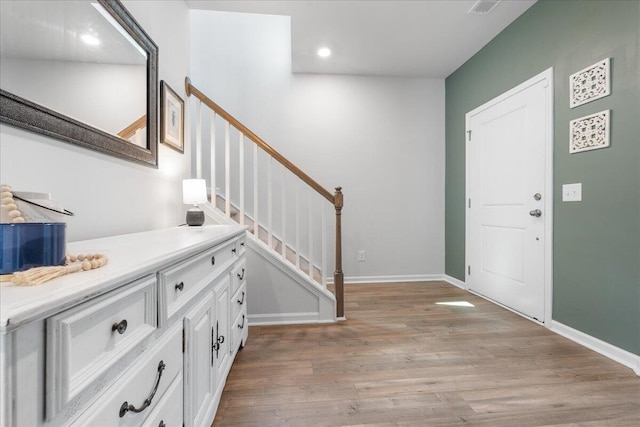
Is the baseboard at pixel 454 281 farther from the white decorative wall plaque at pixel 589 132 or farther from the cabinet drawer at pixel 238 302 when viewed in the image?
the cabinet drawer at pixel 238 302

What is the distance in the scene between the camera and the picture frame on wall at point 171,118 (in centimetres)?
196

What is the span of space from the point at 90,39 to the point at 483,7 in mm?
2843

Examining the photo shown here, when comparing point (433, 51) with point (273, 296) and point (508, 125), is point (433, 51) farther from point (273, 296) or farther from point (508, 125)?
point (273, 296)

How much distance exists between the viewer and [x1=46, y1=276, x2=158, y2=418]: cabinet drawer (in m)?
0.44

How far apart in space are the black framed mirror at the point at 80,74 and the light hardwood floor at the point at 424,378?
1387 mm

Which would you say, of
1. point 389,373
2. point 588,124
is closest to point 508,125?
point 588,124

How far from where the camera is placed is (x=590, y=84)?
6.70 feet

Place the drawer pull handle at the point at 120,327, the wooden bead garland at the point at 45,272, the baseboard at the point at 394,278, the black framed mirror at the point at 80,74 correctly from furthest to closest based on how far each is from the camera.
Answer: the baseboard at the point at 394,278, the black framed mirror at the point at 80,74, the drawer pull handle at the point at 120,327, the wooden bead garland at the point at 45,272

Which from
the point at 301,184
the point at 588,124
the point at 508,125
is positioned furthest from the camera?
the point at 301,184

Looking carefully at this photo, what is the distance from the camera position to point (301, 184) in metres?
3.68

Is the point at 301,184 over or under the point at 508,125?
under

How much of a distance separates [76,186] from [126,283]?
811 mm

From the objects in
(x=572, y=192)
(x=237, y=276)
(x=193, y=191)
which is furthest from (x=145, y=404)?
(x=572, y=192)

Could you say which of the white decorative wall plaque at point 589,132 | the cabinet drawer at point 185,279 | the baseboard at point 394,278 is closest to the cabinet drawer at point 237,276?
the cabinet drawer at point 185,279
